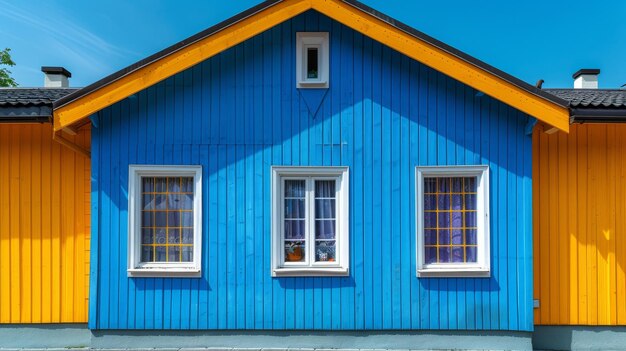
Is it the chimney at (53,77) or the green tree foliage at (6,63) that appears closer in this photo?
the chimney at (53,77)

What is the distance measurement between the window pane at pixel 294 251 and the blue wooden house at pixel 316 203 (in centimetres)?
2

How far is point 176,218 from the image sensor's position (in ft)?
17.2

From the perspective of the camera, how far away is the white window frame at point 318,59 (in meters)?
5.14

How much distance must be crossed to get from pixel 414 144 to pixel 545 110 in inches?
66.9

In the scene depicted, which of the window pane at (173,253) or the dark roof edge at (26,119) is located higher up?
the dark roof edge at (26,119)

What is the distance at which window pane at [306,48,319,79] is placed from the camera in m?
5.25

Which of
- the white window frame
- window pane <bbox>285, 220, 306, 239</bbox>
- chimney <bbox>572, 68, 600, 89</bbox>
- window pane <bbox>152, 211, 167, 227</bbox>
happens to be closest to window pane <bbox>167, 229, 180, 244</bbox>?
window pane <bbox>152, 211, 167, 227</bbox>

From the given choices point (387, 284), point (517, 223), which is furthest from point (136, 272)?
point (517, 223)

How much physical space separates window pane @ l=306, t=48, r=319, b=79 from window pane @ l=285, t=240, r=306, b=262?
2.41m

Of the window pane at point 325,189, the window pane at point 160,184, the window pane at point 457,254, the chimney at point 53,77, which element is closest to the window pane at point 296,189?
the window pane at point 325,189

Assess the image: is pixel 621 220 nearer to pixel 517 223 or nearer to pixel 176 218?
pixel 517 223

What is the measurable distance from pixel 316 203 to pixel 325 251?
27.7 inches

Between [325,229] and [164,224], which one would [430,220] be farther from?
[164,224]

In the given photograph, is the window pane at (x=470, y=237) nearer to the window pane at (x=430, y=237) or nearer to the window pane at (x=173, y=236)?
the window pane at (x=430, y=237)
